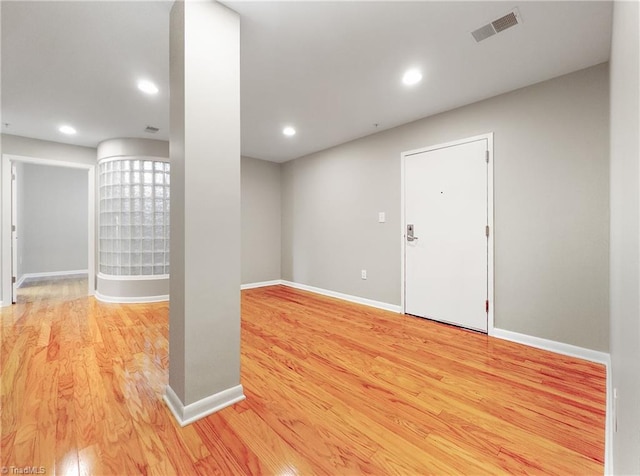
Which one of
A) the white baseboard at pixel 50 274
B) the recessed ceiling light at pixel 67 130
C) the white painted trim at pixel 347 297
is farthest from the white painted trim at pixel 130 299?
the white baseboard at pixel 50 274

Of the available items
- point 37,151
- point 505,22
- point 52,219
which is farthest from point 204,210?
point 52,219

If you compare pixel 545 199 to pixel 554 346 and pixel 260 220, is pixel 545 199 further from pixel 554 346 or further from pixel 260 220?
pixel 260 220

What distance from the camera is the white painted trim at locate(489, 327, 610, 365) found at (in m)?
2.12

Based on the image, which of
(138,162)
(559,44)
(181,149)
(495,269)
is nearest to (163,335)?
(181,149)

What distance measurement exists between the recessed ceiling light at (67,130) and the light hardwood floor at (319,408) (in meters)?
2.47

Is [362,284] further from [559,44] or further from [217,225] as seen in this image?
[559,44]

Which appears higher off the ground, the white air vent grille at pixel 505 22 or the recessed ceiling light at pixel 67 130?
the recessed ceiling light at pixel 67 130

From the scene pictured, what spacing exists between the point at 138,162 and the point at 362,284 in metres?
3.69

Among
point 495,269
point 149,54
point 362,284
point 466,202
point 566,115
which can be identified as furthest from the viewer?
point 362,284

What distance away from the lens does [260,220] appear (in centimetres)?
505

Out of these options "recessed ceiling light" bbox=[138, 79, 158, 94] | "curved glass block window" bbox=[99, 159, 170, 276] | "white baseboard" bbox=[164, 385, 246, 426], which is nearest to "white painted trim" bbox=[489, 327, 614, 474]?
"white baseboard" bbox=[164, 385, 246, 426]

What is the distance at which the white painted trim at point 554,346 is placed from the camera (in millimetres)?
A: 2123

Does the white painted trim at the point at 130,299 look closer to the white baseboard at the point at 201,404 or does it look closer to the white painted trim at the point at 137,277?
the white painted trim at the point at 137,277

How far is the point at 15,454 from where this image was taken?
123cm
